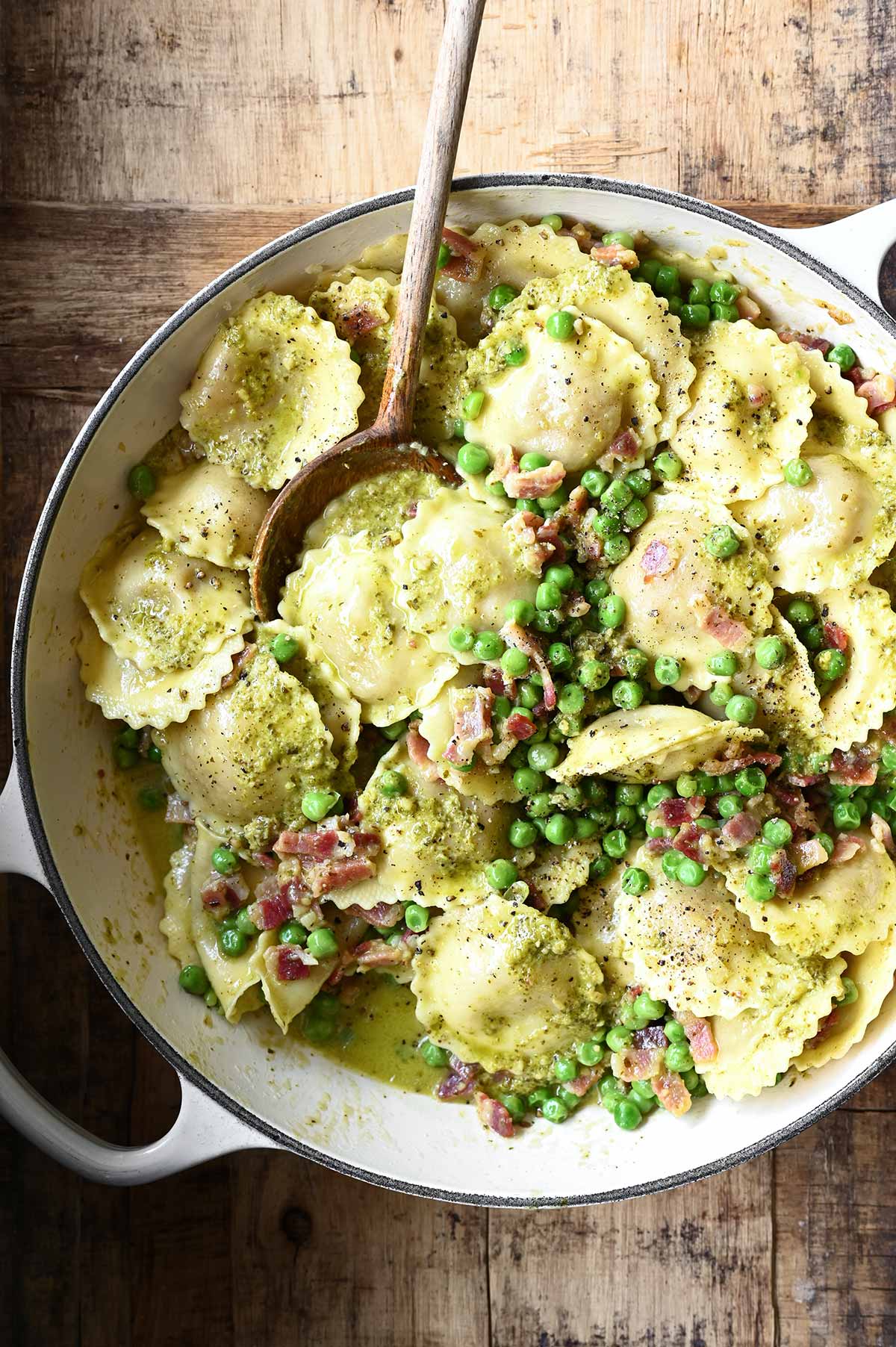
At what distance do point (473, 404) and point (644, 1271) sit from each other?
3.05 meters

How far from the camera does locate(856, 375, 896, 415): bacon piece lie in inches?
142

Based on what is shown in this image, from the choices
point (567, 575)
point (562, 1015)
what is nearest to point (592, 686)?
point (567, 575)

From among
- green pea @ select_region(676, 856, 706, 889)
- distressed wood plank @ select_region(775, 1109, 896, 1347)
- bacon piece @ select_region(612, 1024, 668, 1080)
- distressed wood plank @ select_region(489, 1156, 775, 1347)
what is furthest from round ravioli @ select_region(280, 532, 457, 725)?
distressed wood plank @ select_region(775, 1109, 896, 1347)

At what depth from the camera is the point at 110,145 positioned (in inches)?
149

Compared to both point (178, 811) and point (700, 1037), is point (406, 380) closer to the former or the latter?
point (178, 811)

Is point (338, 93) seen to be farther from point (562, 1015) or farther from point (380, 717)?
point (562, 1015)

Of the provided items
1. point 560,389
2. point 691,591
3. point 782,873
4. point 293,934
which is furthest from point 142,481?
point 782,873

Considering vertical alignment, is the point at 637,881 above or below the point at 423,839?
below

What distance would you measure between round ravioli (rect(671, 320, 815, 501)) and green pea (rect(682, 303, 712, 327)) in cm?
9

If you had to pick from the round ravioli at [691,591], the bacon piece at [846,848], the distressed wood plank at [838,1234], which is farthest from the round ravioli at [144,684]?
the distressed wood plank at [838,1234]

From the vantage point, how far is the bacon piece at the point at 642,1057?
3641mm

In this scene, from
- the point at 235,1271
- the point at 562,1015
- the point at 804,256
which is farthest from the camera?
the point at 235,1271

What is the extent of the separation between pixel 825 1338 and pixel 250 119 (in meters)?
4.66

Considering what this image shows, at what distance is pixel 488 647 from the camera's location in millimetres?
3381
